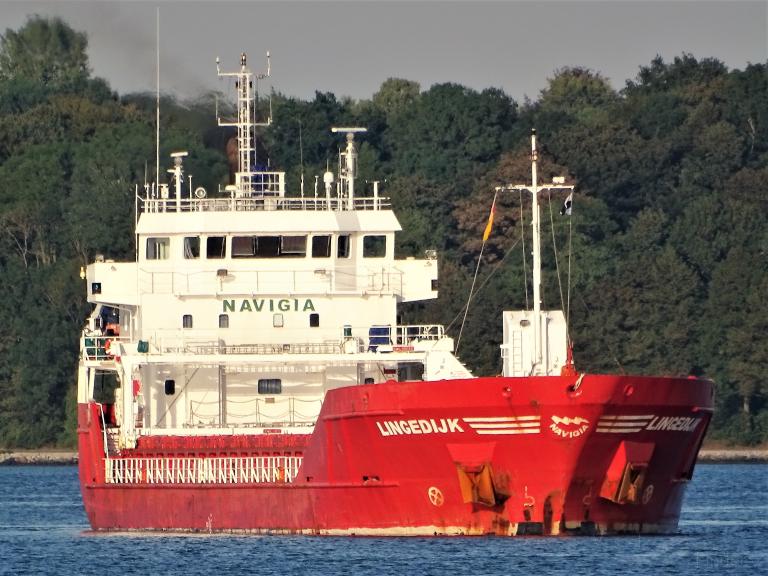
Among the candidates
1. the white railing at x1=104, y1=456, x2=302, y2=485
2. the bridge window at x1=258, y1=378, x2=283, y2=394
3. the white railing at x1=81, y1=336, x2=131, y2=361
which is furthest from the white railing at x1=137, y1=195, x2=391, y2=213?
the white railing at x1=104, y1=456, x2=302, y2=485

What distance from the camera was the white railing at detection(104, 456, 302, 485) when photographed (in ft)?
167

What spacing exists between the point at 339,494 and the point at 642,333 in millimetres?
52173

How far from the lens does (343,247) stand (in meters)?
55.4

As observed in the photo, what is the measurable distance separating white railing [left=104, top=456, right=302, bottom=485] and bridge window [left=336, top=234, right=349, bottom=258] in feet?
19.8

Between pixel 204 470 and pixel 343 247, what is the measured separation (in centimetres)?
652

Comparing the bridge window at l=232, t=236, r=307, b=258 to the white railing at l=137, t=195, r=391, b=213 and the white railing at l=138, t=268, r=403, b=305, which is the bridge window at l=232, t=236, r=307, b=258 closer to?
the white railing at l=138, t=268, r=403, b=305

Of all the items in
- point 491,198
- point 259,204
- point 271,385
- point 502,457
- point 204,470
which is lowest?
point 204,470

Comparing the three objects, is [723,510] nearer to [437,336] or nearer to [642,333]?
[437,336]

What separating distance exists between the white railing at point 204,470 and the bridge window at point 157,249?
499 centimetres

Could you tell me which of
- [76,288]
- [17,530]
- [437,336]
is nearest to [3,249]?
[76,288]

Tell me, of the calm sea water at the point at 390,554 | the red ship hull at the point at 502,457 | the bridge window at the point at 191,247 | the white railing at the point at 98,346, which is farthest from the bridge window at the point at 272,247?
the calm sea water at the point at 390,554

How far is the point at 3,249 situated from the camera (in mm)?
115062

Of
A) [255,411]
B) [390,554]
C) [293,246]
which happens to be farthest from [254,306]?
[390,554]

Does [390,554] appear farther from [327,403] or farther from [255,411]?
[255,411]
